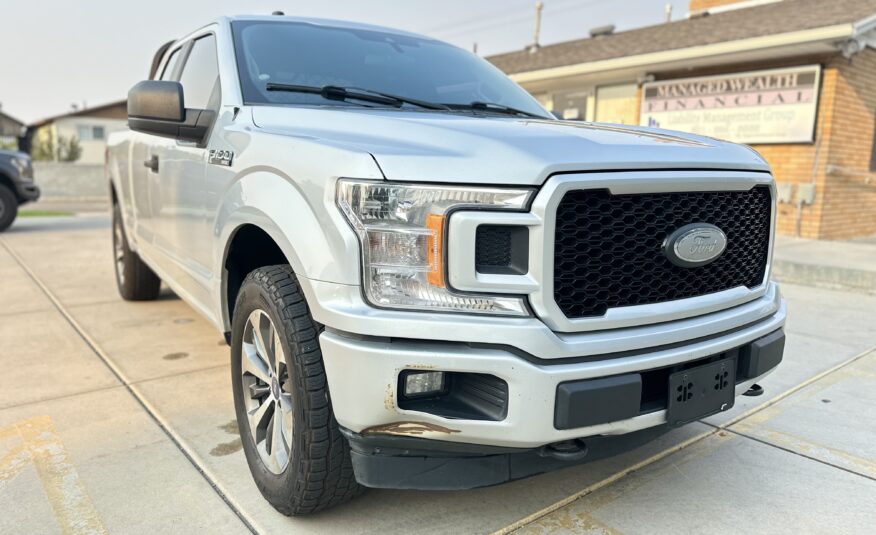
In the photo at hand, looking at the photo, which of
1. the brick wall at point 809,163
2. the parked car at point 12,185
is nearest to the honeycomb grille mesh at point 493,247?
the brick wall at point 809,163

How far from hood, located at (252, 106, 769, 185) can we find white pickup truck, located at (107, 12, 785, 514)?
0.03 feet

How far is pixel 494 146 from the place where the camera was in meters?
1.88

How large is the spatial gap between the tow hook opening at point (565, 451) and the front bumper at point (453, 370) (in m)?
0.08

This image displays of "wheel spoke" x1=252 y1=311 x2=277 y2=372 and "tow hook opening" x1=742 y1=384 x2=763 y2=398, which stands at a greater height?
"wheel spoke" x1=252 y1=311 x2=277 y2=372

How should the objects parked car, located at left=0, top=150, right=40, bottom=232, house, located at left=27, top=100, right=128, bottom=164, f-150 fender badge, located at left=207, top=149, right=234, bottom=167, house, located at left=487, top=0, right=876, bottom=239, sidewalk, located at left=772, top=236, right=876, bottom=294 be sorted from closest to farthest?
1. f-150 fender badge, located at left=207, top=149, right=234, bottom=167
2. sidewalk, located at left=772, top=236, right=876, bottom=294
3. house, located at left=487, top=0, right=876, bottom=239
4. parked car, located at left=0, top=150, right=40, bottom=232
5. house, located at left=27, top=100, right=128, bottom=164

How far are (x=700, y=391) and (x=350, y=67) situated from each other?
2094 mm

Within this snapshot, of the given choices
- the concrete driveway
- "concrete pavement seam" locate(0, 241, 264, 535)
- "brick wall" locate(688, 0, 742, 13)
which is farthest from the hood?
"brick wall" locate(688, 0, 742, 13)

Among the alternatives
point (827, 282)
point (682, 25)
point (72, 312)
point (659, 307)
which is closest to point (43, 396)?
point (72, 312)

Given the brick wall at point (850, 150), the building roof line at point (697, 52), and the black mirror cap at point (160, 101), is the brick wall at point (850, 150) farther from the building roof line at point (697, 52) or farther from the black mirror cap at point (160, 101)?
the black mirror cap at point (160, 101)

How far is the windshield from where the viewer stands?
9.60 feet

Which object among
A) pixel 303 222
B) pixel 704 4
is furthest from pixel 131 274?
pixel 704 4

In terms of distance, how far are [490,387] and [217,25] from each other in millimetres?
2508

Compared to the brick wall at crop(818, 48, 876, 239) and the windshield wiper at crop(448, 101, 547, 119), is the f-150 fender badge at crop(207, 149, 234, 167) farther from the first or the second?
the brick wall at crop(818, 48, 876, 239)

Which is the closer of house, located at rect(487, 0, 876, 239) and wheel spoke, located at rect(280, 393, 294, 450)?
wheel spoke, located at rect(280, 393, 294, 450)
